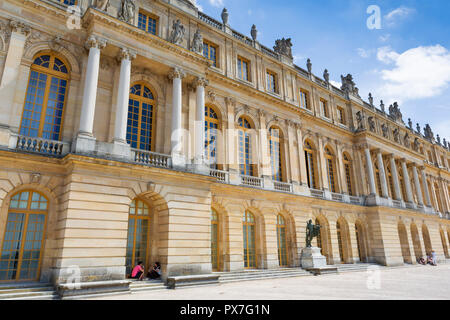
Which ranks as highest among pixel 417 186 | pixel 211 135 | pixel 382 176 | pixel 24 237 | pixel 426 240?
pixel 211 135

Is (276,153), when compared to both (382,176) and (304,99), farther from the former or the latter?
(382,176)

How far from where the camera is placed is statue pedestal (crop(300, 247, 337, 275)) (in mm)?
19484

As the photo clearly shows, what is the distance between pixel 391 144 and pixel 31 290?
110ft

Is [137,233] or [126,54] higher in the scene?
[126,54]

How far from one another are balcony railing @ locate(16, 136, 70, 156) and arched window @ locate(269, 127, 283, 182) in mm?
14092

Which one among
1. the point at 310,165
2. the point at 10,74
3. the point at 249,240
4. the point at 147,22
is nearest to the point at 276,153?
the point at 310,165

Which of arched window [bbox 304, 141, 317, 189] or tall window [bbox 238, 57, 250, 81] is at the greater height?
tall window [bbox 238, 57, 250, 81]

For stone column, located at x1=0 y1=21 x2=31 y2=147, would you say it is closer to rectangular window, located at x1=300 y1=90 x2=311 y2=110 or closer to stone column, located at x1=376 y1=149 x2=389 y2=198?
rectangular window, located at x1=300 y1=90 x2=311 y2=110

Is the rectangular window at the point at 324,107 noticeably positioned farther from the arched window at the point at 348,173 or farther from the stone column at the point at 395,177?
the stone column at the point at 395,177

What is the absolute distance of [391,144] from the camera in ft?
107

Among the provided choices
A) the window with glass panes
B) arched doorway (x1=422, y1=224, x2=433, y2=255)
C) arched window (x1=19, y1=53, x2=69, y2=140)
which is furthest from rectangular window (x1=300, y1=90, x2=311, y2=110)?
arched doorway (x1=422, y1=224, x2=433, y2=255)

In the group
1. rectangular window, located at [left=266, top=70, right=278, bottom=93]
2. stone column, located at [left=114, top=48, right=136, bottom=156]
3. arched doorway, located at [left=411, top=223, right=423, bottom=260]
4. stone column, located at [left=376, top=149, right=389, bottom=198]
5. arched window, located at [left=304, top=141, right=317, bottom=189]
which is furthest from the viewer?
arched doorway, located at [left=411, top=223, right=423, bottom=260]

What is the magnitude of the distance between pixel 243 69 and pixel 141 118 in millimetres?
10115

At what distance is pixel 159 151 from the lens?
16219 mm
